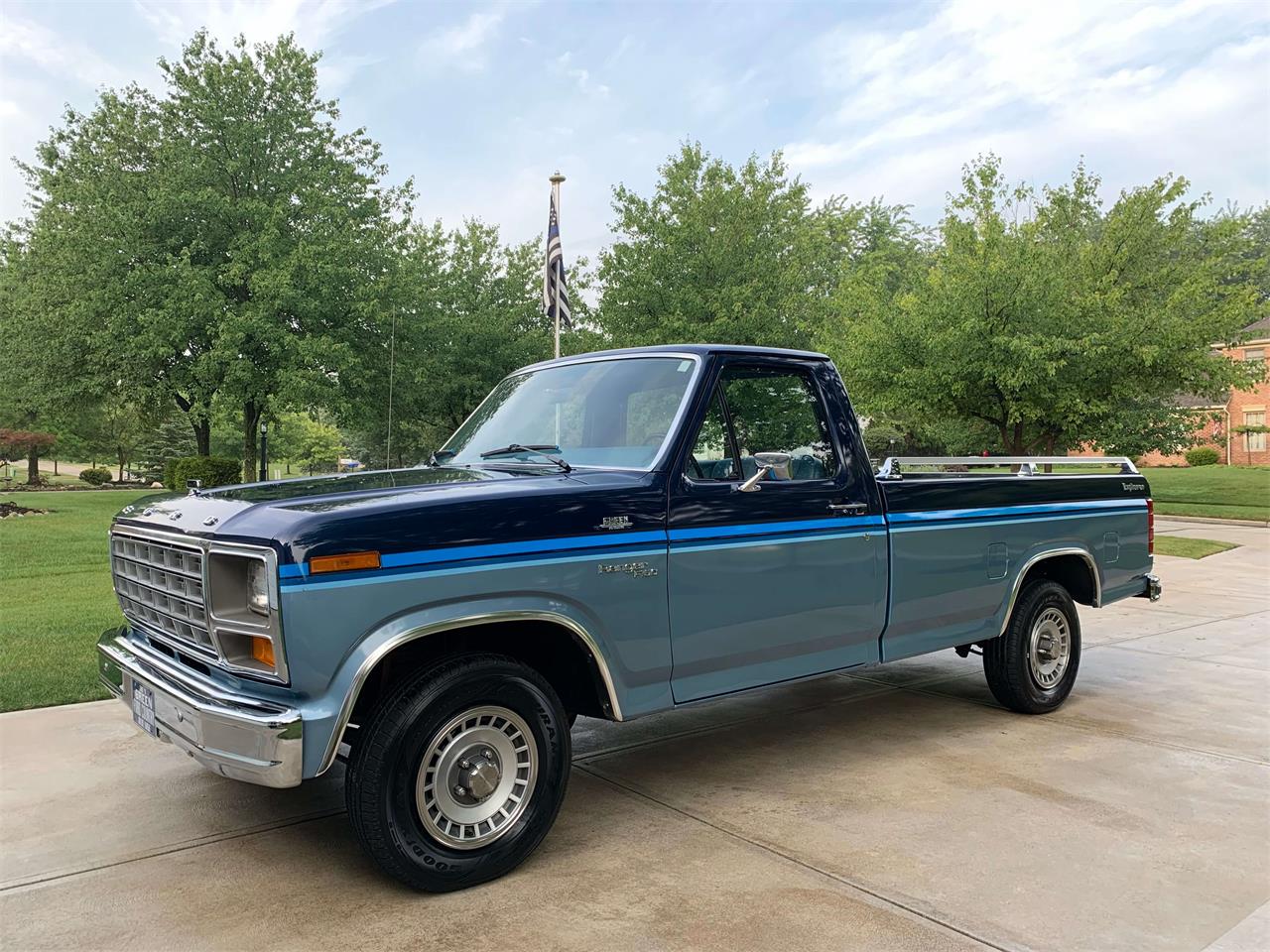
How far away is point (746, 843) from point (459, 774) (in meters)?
1.29

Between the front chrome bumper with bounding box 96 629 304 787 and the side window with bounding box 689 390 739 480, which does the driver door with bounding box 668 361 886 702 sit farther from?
the front chrome bumper with bounding box 96 629 304 787

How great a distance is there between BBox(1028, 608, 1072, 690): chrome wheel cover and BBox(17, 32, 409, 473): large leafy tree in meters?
20.2

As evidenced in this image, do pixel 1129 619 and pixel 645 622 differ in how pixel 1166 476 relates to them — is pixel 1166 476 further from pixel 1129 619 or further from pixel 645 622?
pixel 645 622

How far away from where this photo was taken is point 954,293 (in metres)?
18.1

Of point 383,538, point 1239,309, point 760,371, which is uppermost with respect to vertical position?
point 1239,309

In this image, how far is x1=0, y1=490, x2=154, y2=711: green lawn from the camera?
6398mm

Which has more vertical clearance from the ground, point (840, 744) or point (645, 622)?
point (645, 622)

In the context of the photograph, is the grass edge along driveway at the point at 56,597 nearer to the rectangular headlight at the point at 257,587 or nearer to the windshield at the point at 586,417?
the windshield at the point at 586,417

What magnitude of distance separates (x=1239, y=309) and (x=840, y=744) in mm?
17504

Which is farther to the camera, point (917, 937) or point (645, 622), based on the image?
point (645, 622)

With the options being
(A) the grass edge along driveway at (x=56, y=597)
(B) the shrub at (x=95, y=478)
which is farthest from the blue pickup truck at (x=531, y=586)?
(B) the shrub at (x=95, y=478)

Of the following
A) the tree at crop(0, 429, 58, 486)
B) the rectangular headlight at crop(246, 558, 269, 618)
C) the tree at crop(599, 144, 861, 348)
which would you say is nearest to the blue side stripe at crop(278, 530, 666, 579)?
the rectangular headlight at crop(246, 558, 269, 618)

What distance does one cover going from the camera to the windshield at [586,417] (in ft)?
14.5

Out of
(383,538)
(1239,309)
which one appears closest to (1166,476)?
(1239,309)
